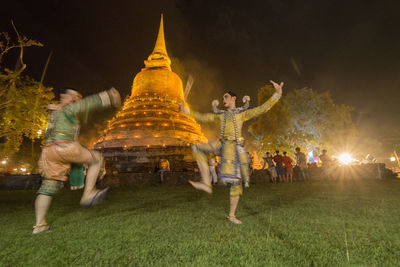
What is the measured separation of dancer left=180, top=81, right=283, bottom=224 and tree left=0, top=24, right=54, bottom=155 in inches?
504

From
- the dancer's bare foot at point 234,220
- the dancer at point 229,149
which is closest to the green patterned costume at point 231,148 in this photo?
the dancer at point 229,149

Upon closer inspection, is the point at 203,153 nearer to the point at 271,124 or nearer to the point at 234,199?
the point at 234,199

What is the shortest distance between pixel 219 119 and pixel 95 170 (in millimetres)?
2140

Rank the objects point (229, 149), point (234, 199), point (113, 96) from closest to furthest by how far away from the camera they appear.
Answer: point (113, 96), point (234, 199), point (229, 149)

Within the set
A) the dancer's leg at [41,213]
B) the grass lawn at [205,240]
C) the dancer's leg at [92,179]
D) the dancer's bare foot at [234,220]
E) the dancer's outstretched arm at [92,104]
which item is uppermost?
the dancer's outstretched arm at [92,104]

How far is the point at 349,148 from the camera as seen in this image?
28.0 metres

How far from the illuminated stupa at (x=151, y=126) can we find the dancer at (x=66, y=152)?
13.9 meters

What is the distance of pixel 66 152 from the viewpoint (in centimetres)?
309

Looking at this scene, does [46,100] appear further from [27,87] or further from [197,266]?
[197,266]

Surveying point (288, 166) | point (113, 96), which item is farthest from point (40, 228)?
point (288, 166)

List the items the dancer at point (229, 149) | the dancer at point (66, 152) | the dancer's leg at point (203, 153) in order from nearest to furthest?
the dancer at point (66, 152), the dancer at point (229, 149), the dancer's leg at point (203, 153)

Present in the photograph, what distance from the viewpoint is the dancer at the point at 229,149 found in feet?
11.9

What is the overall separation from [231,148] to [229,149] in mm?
37

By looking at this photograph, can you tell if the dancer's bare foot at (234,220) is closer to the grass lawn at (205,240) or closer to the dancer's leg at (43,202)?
the grass lawn at (205,240)
